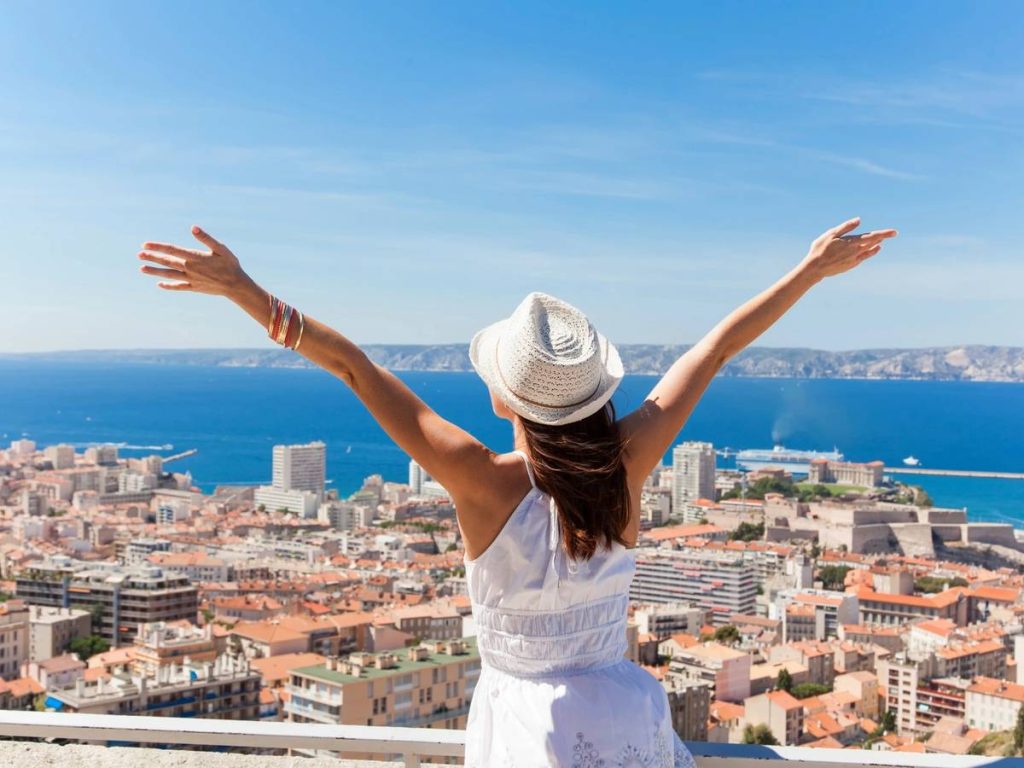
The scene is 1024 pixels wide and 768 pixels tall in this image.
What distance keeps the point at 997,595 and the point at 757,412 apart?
143ft

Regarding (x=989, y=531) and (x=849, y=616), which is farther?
(x=989, y=531)

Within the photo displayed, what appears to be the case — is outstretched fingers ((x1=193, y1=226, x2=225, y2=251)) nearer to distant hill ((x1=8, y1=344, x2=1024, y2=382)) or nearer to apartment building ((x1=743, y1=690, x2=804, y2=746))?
apartment building ((x1=743, y1=690, x2=804, y2=746))

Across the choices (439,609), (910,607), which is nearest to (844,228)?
(439,609)

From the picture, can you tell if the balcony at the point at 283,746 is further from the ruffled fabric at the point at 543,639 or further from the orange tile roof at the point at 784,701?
the orange tile roof at the point at 784,701

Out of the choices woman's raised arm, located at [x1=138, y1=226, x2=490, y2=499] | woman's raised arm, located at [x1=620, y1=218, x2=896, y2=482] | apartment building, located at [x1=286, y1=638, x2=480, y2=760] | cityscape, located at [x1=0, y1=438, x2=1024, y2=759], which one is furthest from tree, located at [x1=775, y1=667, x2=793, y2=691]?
woman's raised arm, located at [x1=138, y1=226, x2=490, y2=499]

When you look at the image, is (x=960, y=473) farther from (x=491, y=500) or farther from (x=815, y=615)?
(x=491, y=500)

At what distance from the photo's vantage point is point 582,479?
73cm

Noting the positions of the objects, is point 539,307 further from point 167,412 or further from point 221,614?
point 167,412

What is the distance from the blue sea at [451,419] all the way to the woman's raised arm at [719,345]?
104ft

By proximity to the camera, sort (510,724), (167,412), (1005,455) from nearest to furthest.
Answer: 1. (510,724)
2. (1005,455)
3. (167,412)

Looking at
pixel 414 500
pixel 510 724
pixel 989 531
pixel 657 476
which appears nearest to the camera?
pixel 510 724

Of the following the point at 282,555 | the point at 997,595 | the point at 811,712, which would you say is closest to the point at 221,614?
the point at 282,555

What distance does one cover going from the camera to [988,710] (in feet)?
37.7

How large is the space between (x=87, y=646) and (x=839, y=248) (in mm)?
15659
